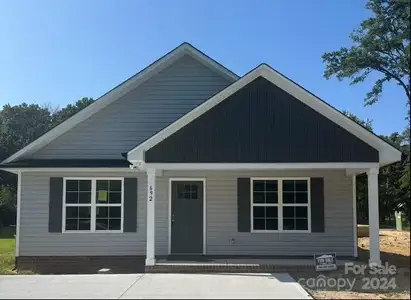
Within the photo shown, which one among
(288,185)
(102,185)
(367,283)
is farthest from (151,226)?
(367,283)

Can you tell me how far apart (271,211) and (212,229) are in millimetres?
1813

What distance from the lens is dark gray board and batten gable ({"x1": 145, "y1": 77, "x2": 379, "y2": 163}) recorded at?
500 inches

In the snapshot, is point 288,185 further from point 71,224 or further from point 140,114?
point 71,224

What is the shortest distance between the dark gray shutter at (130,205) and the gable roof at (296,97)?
8.54 ft

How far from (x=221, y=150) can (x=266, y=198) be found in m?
3.02

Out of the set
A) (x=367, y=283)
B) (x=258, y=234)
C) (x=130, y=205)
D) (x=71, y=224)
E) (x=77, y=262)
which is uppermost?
(x=130, y=205)

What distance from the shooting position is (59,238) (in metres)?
15.3

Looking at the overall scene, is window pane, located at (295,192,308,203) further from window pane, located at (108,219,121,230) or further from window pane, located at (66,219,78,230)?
window pane, located at (66,219,78,230)

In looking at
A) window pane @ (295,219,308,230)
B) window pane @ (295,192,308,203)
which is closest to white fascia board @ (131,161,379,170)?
window pane @ (295,192,308,203)

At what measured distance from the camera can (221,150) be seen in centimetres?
1283

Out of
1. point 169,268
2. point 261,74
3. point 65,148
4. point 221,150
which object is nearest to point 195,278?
point 169,268

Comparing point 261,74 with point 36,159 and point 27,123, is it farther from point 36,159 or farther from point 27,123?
point 27,123

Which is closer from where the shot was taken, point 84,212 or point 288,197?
point 288,197

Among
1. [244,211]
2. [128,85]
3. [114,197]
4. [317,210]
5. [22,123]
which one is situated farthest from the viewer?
[22,123]
